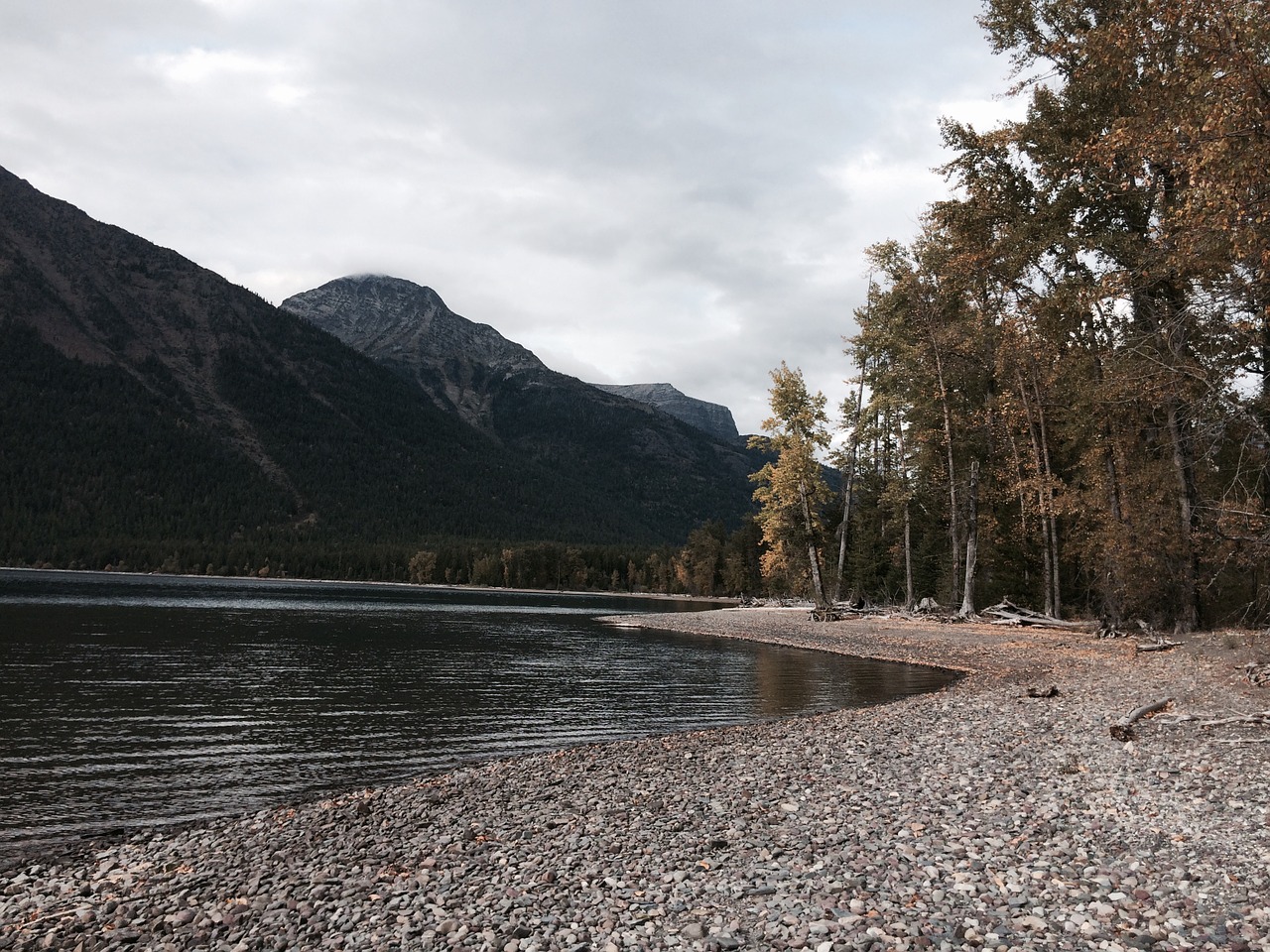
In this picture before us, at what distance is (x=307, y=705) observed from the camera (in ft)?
65.6

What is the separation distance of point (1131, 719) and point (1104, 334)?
699 inches

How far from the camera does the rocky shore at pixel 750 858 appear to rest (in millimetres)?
5859

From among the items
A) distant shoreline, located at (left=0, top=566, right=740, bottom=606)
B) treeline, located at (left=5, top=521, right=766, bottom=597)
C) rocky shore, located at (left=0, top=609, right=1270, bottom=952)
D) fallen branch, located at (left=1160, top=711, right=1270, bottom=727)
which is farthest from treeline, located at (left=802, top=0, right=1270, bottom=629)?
distant shoreline, located at (left=0, top=566, right=740, bottom=606)

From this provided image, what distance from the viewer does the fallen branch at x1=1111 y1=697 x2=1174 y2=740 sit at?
11.7 metres

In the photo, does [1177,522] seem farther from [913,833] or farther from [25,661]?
[25,661]

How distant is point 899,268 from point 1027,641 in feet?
66.3

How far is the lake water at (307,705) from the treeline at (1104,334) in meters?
9.18

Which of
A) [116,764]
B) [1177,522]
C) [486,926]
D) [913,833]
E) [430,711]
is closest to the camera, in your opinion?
[486,926]

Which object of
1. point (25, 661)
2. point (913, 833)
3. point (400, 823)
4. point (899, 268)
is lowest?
point (25, 661)

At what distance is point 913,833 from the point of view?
25.9 ft

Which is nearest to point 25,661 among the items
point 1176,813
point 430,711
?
point 430,711

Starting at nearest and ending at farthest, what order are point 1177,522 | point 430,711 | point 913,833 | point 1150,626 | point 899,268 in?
point 913,833 → point 430,711 → point 1177,522 → point 1150,626 → point 899,268

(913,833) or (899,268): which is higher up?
(899,268)

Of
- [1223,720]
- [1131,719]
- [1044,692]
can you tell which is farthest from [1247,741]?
[1044,692]
